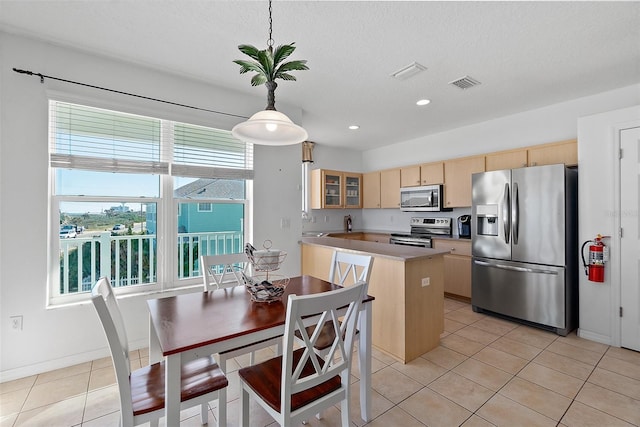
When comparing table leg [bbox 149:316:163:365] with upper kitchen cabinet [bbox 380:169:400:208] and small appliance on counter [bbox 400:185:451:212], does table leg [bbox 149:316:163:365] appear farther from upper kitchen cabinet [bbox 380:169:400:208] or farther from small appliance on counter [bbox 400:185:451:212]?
upper kitchen cabinet [bbox 380:169:400:208]

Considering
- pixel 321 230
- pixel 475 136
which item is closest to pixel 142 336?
pixel 321 230

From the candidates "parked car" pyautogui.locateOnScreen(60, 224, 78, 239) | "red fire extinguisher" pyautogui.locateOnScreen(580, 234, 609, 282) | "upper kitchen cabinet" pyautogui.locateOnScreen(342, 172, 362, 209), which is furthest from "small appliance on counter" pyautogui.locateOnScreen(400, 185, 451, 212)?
"parked car" pyautogui.locateOnScreen(60, 224, 78, 239)

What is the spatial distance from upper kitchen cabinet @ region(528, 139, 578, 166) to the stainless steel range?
1.46 metres

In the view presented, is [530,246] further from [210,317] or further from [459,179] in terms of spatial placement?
[210,317]

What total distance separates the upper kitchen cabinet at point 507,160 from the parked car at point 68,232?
4.86 meters

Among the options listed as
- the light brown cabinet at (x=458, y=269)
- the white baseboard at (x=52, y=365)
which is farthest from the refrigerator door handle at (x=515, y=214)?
the white baseboard at (x=52, y=365)

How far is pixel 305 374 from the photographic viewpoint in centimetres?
145

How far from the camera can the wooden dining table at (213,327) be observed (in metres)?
1.18

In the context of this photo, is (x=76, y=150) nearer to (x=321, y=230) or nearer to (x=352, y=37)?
(x=352, y=37)

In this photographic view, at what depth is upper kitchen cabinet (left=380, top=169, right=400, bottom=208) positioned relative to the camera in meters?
5.27

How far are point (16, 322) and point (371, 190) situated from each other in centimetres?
514

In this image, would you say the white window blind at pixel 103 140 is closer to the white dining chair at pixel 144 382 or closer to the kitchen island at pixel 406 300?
the white dining chair at pixel 144 382

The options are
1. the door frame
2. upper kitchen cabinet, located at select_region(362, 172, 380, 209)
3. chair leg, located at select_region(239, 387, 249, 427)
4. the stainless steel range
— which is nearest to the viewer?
chair leg, located at select_region(239, 387, 249, 427)

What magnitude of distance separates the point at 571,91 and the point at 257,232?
387cm
